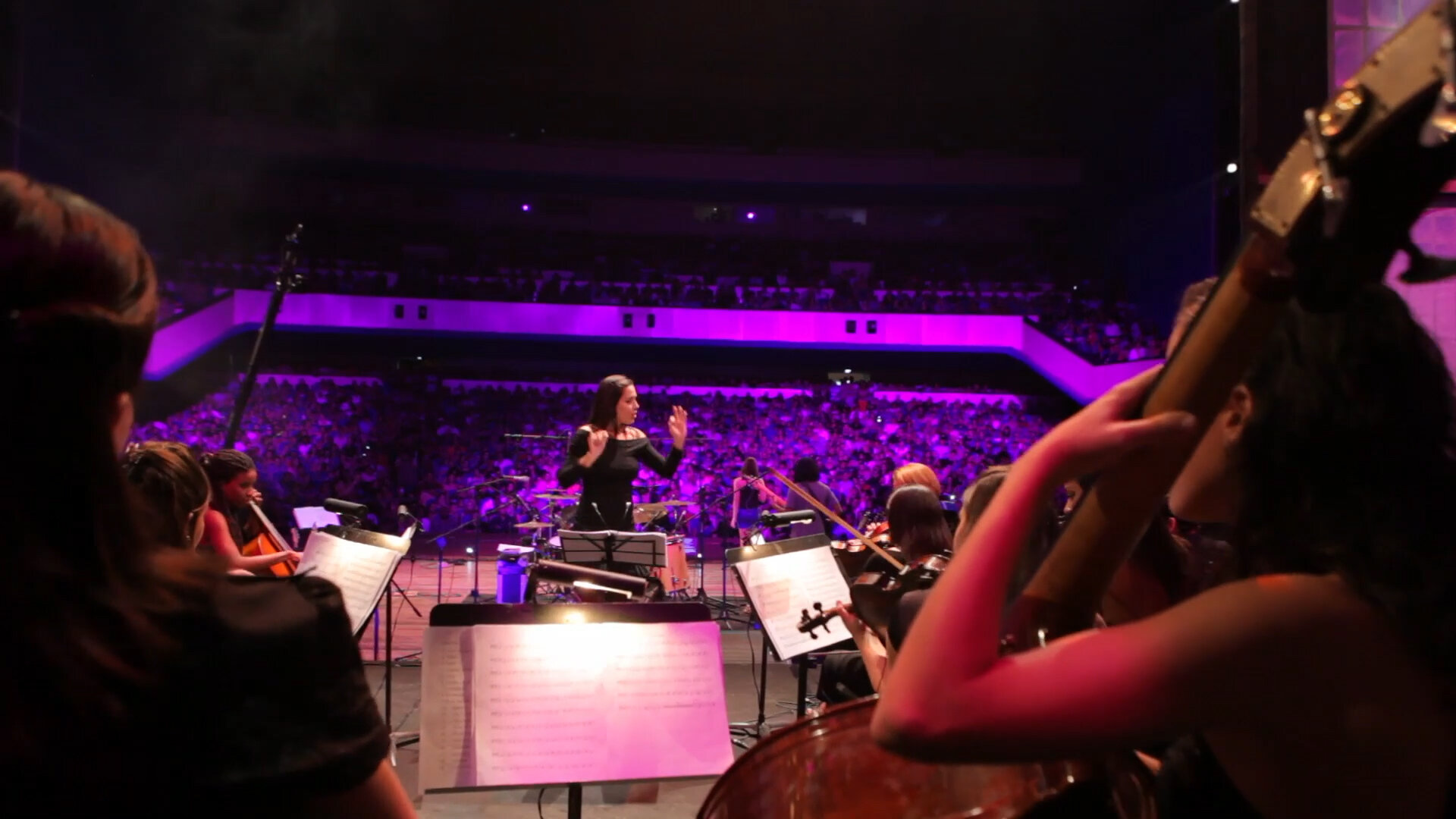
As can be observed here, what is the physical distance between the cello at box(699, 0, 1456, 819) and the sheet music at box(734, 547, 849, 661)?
8.14ft

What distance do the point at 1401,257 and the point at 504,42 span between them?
17.8 m

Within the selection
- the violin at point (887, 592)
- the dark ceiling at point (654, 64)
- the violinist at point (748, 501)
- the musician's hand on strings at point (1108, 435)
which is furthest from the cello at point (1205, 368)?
the dark ceiling at point (654, 64)

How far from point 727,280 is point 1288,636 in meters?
17.7

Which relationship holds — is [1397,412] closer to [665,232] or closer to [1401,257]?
[1401,257]

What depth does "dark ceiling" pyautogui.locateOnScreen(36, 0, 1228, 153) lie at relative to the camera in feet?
44.6

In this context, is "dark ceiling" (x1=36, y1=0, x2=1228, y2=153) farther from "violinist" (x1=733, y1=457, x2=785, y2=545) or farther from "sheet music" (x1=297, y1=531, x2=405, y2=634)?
"sheet music" (x1=297, y1=531, x2=405, y2=634)

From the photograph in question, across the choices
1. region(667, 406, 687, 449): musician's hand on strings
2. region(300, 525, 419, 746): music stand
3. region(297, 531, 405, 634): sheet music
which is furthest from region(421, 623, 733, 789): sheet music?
region(667, 406, 687, 449): musician's hand on strings

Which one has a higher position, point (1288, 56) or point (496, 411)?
point (1288, 56)

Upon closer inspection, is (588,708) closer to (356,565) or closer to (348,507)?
(356,565)

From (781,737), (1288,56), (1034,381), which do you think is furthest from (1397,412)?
(1034,381)

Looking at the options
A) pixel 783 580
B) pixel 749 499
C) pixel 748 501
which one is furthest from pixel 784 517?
pixel 748 501

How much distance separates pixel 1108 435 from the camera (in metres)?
0.86

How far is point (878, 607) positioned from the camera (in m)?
2.86

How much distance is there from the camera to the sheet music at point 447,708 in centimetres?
186
